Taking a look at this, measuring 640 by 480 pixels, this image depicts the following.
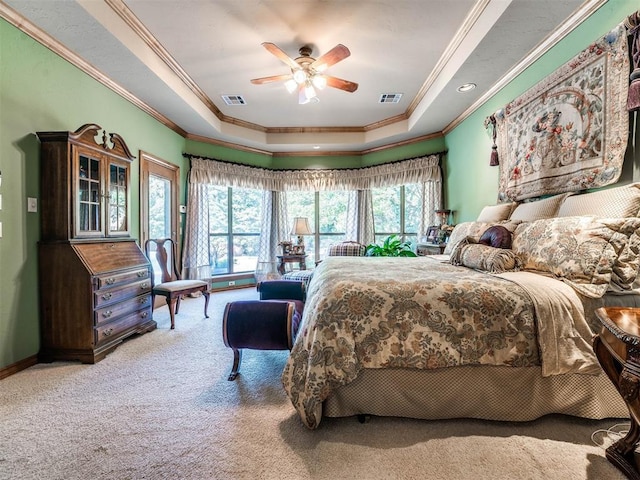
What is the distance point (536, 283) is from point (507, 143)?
2.10m

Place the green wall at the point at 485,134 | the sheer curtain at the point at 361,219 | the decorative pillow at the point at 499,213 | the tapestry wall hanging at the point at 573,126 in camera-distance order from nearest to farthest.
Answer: the tapestry wall hanging at the point at 573,126 → the green wall at the point at 485,134 → the decorative pillow at the point at 499,213 → the sheer curtain at the point at 361,219

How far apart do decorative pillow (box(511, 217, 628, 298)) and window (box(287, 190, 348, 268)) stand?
4.32 meters

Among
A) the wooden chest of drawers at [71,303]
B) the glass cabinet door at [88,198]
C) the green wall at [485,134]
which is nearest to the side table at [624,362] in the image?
the green wall at [485,134]

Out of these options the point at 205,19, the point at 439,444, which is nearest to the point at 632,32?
the point at 439,444

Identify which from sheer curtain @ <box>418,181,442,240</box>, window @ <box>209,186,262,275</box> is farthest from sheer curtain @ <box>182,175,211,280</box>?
sheer curtain @ <box>418,181,442,240</box>

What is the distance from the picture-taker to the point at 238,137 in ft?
16.7

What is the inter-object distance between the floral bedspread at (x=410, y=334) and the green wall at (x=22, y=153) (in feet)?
7.59

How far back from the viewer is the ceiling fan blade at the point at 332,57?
8.29 feet

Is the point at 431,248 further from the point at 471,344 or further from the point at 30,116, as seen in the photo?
the point at 30,116

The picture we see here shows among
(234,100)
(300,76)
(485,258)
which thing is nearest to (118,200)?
(234,100)

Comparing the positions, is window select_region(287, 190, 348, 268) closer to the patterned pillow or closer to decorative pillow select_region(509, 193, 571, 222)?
the patterned pillow

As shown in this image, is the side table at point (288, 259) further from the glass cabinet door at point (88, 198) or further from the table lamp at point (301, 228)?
the glass cabinet door at point (88, 198)

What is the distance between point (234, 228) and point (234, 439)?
4.59 meters

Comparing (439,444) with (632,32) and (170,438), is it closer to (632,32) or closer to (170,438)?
(170,438)
